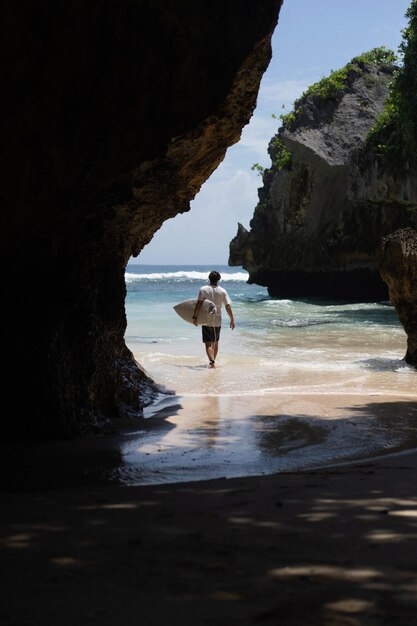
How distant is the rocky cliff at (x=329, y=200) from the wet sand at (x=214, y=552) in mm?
21800

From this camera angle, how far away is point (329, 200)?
35.3m

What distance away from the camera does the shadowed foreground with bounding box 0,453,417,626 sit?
6.82 ft

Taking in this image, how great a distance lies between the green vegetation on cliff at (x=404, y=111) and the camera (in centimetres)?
2156

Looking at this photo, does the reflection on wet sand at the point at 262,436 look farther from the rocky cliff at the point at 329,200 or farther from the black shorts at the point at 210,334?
the rocky cliff at the point at 329,200

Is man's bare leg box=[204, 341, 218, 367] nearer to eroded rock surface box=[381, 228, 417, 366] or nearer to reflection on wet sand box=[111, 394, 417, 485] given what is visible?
eroded rock surface box=[381, 228, 417, 366]

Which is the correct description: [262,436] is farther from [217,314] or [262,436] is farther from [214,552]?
[217,314]

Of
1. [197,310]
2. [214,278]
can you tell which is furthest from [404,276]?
[197,310]

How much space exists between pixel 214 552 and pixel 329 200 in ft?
111

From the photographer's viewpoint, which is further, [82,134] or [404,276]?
[404,276]

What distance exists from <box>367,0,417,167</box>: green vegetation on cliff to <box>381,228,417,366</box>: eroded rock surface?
34.5 feet

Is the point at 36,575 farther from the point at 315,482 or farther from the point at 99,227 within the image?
the point at 99,227

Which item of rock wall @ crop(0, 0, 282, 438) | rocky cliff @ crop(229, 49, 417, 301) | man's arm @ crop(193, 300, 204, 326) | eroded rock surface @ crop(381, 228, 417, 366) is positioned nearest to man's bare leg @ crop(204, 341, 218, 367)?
man's arm @ crop(193, 300, 204, 326)

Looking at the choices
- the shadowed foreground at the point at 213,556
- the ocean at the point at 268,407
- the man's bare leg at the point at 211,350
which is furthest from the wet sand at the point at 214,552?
the man's bare leg at the point at 211,350

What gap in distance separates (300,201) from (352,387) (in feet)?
93.4
